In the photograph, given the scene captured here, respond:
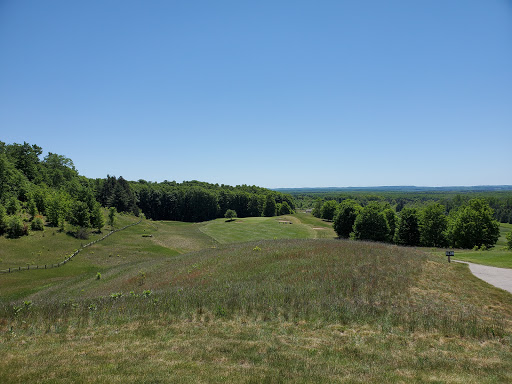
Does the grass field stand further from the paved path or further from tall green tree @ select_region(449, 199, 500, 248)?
tall green tree @ select_region(449, 199, 500, 248)

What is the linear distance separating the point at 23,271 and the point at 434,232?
76393mm

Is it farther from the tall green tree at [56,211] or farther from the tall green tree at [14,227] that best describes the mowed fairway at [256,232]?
→ the tall green tree at [14,227]

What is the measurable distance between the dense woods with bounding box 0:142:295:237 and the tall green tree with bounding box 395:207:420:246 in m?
72.5

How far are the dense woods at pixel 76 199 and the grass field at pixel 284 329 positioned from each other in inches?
2107

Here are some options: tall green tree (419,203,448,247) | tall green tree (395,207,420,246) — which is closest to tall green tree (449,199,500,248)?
tall green tree (419,203,448,247)

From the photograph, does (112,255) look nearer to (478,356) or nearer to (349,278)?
(349,278)

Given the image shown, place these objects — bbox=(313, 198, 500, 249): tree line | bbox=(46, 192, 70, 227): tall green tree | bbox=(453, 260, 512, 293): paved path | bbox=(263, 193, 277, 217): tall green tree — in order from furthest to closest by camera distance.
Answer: bbox=(263, 193, 277, 217): tall green tree
bbox=(46, 192, 70, 227): tall green tree
bbox=(313, 198, 500, 249): tree line
bbox=(453, 260, 512, 293): paved path

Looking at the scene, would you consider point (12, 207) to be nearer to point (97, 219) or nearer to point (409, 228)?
point (97, 219)

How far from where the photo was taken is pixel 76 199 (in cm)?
7550

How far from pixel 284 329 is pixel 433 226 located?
6367 centimetres

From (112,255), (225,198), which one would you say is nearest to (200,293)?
(112,255)

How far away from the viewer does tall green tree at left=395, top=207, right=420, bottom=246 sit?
66875 millimetres

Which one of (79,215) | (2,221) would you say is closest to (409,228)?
(79,215)

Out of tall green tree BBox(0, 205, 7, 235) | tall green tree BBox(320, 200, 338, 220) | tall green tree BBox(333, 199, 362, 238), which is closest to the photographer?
tall green tree BBox(0, 205, 7, 235)
